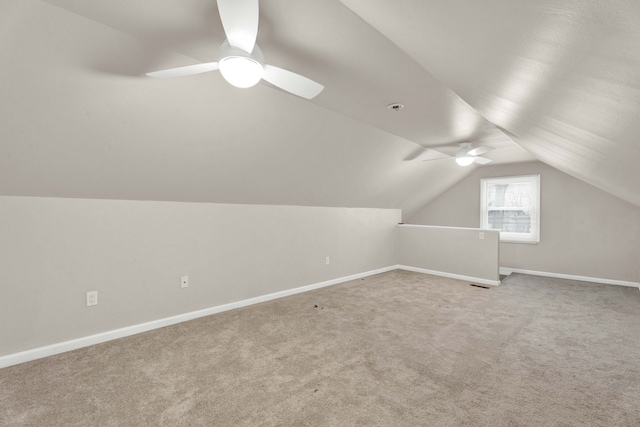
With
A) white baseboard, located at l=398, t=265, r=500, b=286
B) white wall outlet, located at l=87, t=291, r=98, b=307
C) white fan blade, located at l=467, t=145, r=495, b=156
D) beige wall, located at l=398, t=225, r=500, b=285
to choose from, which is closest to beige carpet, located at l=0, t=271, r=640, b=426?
white wall outlet, located at l=87, t=291, r=98, b=307

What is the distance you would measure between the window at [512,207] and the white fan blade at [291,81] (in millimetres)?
5657

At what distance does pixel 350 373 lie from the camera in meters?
2.19

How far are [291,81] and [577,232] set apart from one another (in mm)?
5999

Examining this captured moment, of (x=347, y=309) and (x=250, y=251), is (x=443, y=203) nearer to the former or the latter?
(x=347, y=309)

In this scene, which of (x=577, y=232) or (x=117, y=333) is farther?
(x=577, y=232)

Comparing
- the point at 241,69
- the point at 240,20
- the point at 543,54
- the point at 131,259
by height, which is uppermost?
the point at 240,20

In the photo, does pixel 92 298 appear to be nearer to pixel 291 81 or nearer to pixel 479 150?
pixel 291 81

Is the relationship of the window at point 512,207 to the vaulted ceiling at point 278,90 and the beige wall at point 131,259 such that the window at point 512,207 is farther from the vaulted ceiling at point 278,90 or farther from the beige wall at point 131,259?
the beige wall at point 131,259

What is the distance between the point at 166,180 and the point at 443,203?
5961 millimetres

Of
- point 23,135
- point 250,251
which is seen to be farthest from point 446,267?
point 23,135

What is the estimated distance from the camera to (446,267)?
5.39 metres

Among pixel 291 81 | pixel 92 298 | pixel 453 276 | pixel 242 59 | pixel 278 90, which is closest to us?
pixel 242 59

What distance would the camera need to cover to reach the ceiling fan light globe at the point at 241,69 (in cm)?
143

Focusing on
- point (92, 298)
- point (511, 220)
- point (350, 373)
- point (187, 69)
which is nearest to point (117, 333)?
point (92, 298)
